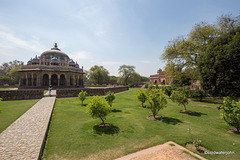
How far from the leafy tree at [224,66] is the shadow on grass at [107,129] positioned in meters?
10.4

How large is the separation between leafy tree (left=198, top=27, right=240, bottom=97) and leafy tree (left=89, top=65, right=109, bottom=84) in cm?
4995

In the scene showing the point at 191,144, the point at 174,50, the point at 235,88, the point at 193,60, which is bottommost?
the point at 191,144

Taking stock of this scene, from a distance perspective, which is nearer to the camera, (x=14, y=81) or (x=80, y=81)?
(x=80, y=81)

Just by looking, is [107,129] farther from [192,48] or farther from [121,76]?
[121,76]

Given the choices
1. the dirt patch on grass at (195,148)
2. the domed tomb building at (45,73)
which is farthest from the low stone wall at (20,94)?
the dirt patch on grass at (195,148)

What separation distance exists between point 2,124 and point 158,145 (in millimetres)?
8332

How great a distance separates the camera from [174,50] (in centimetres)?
1869

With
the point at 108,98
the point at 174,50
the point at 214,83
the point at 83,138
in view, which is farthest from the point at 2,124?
the point at 174,50

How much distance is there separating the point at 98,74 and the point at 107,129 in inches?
2093

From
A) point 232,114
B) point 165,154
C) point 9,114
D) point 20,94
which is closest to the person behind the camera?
point 165,154

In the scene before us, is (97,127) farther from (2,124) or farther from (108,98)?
(2,124)

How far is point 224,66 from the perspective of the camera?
10.3 metres

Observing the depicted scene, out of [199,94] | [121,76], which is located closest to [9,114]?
[199,94]

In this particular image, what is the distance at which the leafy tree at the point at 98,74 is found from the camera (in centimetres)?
5821
